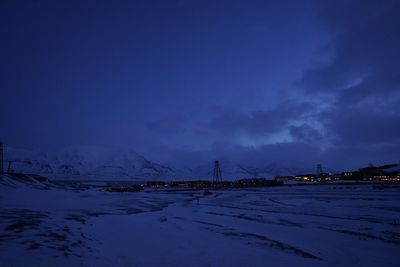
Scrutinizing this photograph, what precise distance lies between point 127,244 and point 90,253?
3271mm

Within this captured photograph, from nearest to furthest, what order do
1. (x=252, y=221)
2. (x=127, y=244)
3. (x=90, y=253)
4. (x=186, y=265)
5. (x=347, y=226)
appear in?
Result: (x=186, y=265), (x=90, y=253), (x=127, y=244), (x=347, y=226), (x=252, y=221)

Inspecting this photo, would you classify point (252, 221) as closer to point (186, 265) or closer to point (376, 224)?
point (376, 224)

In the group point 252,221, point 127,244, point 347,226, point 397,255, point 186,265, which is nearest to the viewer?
point 186,265

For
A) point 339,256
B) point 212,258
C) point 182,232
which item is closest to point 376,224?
point 339,256

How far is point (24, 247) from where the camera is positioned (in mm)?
13148

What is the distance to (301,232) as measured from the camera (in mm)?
21125

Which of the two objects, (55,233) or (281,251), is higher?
(55,233)

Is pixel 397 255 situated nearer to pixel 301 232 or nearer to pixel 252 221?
pixel 301 232

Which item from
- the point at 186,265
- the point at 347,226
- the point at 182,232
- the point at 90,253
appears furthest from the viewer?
the point at 347,226

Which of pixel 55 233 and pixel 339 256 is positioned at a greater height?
pixel 55 233

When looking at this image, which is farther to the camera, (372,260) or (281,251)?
(281,251)

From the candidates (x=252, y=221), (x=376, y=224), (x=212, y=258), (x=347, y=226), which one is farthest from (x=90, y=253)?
(x=376, y=224)

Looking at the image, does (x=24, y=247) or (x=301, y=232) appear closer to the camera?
(x=24, y=247)

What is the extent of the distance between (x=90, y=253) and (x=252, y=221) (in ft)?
51.4
